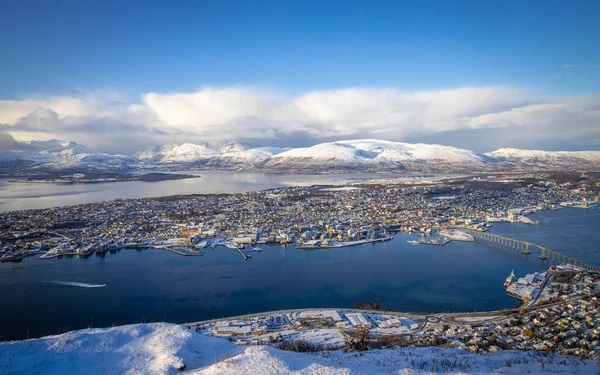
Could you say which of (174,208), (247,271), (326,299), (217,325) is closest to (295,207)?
(174,208)

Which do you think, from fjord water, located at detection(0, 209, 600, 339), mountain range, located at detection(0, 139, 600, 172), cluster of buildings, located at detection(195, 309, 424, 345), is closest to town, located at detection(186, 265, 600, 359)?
cluster of buildings, located at detection(195, 309, 424, 345)

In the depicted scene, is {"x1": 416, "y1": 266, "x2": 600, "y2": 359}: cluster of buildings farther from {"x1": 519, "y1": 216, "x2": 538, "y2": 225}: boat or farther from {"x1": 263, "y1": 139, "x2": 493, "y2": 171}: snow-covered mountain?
{"x1": 263, "y1": 139, "x2": 493, "y2": 171}: snow-covered mountain

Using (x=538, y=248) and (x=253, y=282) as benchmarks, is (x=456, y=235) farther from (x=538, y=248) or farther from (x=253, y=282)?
(x=253, y=282)

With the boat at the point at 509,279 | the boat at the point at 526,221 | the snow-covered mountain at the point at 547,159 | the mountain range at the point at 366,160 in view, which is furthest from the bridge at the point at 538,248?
the snow-covered mountain at the point at 547,159

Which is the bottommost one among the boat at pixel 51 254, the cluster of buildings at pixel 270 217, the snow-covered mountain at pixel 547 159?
the boat at pixel 51 254

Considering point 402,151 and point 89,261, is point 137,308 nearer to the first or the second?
point 89,261

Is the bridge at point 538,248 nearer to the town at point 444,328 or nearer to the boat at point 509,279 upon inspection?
the boat at point 509,279
